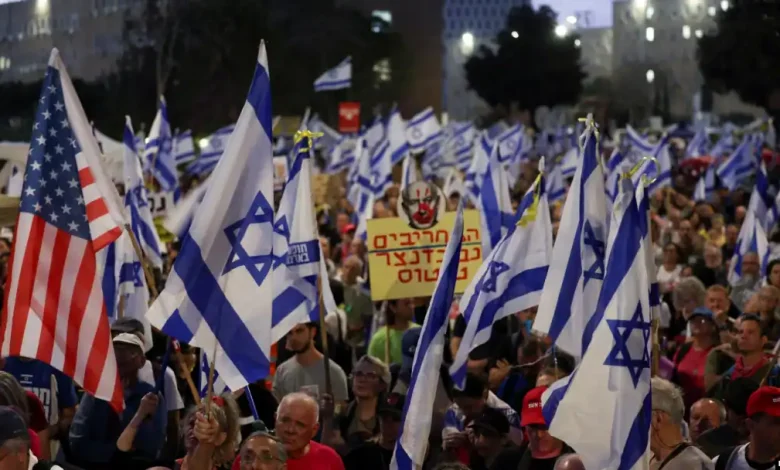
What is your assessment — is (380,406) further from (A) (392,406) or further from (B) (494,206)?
(B) (494,206)

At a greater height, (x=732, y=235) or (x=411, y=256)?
(x=411, y=256)

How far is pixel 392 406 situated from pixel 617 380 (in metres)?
2.12

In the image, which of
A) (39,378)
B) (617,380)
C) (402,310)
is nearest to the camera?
(617,380)

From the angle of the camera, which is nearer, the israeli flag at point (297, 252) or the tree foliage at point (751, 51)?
the israeli flag at point (297, 252)

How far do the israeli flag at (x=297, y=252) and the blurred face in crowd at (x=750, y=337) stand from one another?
9.11ft

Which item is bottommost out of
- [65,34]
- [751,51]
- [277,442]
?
[277,442]

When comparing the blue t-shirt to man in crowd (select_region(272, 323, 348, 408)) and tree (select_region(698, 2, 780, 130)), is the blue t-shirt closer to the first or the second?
man in crowd (select_region(272, 323, 348, 408))

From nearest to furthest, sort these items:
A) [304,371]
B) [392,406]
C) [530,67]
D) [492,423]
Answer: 1. [492,423]
2. [392,406]
3. [304,371]
4. [530,67]

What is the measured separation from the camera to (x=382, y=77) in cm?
7575

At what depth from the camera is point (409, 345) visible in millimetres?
10266

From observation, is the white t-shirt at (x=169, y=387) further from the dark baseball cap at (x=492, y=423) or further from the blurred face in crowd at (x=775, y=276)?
the blurred face in crowd at (x=775, y=276)

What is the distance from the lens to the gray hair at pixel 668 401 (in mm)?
7195

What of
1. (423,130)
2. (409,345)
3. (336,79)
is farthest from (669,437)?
(336,79)

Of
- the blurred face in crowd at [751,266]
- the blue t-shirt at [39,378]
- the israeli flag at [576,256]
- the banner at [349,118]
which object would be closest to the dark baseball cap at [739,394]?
the israeli flag at [576,256]
